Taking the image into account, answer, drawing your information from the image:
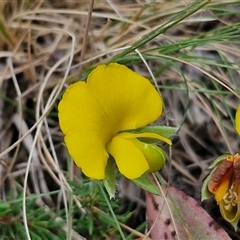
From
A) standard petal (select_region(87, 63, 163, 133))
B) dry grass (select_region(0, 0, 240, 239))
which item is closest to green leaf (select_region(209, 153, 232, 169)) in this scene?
standard petal (select_region(87, 63, 163, 133))

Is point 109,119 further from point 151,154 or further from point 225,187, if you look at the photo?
point 225,187

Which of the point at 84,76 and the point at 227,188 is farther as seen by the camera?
the point at 84,76

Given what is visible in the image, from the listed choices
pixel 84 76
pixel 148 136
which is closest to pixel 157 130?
pixel 148 136

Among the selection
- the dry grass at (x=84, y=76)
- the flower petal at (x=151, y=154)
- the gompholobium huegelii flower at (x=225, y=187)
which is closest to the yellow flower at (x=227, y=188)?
the gompholobium huegelii flower at (x=225, y=187)

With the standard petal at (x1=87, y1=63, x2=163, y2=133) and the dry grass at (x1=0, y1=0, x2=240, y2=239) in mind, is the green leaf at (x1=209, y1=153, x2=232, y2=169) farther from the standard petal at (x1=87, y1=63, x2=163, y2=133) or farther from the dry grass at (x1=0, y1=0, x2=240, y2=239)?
the dry grass at (x1=0, y1=0, x2=240, y2=239)

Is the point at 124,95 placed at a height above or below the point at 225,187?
above

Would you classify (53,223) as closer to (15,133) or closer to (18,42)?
(15,133)

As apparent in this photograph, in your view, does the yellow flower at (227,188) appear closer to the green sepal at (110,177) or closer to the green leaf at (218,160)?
the green leaf at (218,160)
